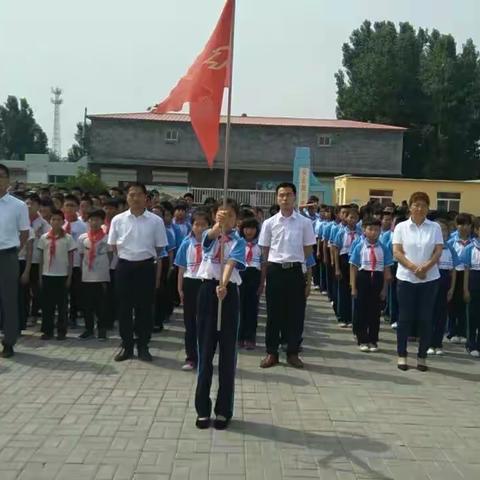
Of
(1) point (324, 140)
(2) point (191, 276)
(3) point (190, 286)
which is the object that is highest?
(1) point (324, 140)

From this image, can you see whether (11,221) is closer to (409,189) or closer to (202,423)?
(202,423)

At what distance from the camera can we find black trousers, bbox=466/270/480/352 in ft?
25.8

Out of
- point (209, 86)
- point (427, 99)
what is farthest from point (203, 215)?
point (427, 99)

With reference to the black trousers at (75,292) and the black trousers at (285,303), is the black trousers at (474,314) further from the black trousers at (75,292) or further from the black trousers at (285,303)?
the black trousers at (75,292)

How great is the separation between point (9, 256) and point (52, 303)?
3.96 ft

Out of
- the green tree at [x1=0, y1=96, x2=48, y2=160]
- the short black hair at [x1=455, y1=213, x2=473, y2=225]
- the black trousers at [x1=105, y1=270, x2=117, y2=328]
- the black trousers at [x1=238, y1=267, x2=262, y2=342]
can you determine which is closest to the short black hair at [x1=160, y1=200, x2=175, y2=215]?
the black trousers at [x1=105, y1=270, x2=117, y2=328]

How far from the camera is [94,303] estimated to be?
8.20 m

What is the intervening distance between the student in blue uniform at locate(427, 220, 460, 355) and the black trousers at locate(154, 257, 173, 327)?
3.54 meters

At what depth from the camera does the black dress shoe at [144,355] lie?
7.01 m

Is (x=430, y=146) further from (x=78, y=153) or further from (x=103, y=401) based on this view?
(x=78, y=153)

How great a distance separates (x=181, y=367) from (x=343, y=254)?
3971 mm

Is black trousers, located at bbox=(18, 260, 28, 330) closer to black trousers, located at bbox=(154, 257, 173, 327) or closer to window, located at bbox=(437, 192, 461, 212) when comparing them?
black trousers, located at bbox=(154, 257, 173, 327)

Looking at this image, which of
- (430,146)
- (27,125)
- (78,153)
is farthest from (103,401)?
(78,153)

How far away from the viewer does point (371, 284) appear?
791 centimetres
